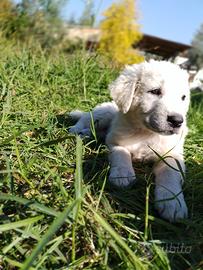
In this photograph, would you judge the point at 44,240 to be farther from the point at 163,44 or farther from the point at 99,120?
the point at 163,44

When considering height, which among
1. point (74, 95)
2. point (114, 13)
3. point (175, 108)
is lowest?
point (114, 13)

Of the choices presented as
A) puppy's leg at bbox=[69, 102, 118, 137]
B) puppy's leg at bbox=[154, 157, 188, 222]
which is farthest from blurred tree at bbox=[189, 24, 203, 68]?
puppy's leg at bbox=[154, 157, 188, 222]

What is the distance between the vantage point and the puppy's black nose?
2932mm

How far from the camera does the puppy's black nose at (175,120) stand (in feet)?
9.62

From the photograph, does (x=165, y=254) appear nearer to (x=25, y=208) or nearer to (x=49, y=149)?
(x=25, y=208)

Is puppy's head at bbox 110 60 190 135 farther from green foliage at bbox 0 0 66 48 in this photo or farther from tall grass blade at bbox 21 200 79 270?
green foliage at bbox 0 0 66 48

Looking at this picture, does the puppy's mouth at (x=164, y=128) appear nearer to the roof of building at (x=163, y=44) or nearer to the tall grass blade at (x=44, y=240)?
the tall grass blade at (x=44, y=240)

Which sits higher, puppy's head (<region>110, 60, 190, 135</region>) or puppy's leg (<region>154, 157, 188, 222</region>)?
puppy's head (<region>110, 60, 190, 135</region>)

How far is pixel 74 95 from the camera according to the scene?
191 inches

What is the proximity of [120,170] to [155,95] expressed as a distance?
68 centimetres

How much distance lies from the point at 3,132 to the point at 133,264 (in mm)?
1656

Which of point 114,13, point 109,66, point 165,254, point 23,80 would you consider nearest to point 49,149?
point 165,254

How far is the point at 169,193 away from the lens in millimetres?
2553

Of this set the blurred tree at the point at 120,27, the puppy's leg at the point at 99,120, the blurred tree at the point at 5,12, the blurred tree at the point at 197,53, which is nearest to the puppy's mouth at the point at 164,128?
the puppy's leg at the point at 99,120
